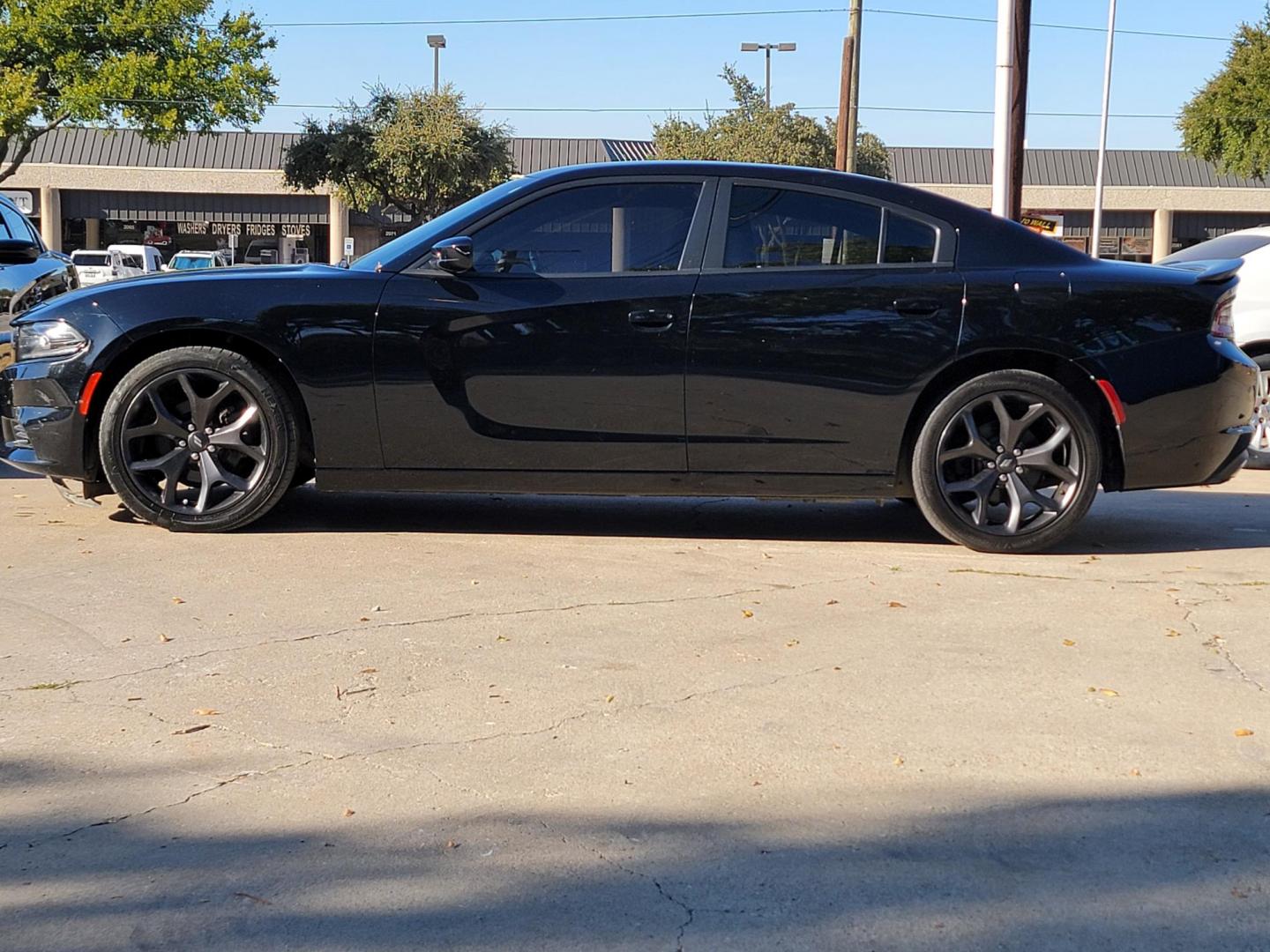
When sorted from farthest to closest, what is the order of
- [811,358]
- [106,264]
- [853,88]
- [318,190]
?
[318,190], [106,264], [853,88], [811,358]

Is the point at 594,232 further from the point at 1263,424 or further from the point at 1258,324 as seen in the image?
the point at 1263,424

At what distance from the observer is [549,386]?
20.2 feet

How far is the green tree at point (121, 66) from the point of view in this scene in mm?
34312

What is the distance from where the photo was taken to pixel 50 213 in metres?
50.8

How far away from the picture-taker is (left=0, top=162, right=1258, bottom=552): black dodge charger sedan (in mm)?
6160

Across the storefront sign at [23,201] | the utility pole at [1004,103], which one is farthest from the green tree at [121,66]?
the utility pole at [1004,103]

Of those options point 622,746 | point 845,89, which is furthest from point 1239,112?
point 622,746

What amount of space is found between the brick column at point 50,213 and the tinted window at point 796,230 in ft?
161

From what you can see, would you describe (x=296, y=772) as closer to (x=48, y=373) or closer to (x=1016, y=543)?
(x=48, y=373)

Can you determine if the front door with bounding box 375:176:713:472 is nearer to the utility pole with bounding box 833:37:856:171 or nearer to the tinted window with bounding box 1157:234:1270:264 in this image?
the tinted window with bounding box 1157:234:1270:264

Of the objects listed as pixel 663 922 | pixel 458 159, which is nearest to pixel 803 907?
pixel 663 922

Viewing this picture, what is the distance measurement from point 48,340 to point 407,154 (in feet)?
122

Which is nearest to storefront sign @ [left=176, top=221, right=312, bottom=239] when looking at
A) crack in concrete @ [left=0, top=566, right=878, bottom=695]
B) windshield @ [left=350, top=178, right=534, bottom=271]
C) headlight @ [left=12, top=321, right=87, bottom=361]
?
headlight @ [left=12, top=321, right=87, bottom=361]

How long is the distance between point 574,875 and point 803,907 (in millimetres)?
473
